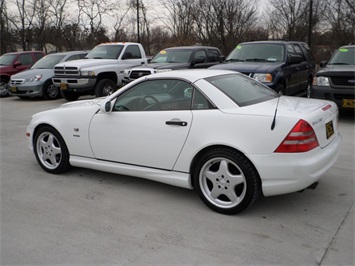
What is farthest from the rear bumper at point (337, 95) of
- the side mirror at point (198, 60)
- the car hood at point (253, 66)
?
the side mirror at point (198, 60)

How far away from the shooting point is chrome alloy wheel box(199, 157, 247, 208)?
3.47 meters

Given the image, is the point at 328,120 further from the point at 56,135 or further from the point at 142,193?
the point at 56,135

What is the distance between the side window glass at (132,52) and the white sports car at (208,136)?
773cm

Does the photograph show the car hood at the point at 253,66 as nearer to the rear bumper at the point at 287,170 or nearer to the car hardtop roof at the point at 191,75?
the car hardtop roof at the point at 191,75

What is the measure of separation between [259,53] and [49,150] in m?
6.05

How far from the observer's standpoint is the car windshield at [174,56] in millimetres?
10758

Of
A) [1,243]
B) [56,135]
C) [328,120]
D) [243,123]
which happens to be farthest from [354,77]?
[1,243]

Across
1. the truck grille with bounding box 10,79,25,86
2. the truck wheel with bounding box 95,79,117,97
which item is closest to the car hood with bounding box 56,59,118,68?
the truck wheel with bounding box 95,79,117,97

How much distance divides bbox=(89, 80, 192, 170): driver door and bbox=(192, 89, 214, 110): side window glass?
0.08 m

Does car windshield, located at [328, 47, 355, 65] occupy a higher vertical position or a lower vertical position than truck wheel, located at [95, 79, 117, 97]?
higher

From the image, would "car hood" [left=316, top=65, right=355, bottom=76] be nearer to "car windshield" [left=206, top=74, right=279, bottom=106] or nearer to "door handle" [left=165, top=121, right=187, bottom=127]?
"car windshield" [left=206, top=74, right=279, bottom=106]

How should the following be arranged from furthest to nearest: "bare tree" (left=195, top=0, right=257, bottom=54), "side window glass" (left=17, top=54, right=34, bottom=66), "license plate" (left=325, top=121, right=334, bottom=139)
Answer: "bare tree" (left=195, top=0, right=257, bottom=54)
"side window glass" (left=17, top=54, right=34, bottom=66)
"license plate" (left=325, top=121, right=334, bottom=139)

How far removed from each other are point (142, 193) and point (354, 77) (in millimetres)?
5463

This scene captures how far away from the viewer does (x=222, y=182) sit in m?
3.53
